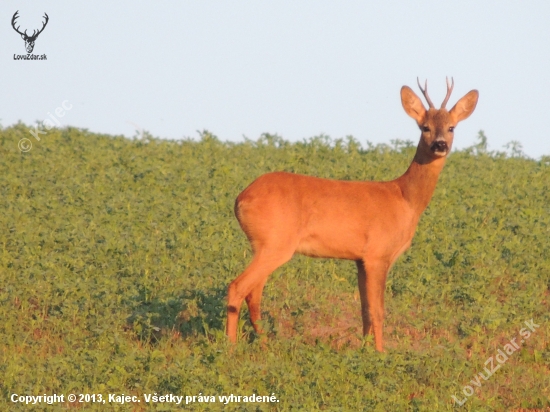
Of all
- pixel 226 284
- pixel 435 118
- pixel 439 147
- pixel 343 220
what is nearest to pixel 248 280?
pixel 343 220

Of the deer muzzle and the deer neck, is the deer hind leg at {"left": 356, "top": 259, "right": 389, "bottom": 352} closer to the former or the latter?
the deer neck

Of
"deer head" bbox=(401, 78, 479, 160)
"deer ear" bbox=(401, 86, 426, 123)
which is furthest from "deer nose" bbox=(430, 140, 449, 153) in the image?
"deer ear" bbox=(401, 86, 426, 123)

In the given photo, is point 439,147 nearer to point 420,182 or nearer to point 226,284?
point 420,182

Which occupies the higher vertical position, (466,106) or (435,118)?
(466,106)

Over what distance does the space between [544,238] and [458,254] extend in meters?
1.25

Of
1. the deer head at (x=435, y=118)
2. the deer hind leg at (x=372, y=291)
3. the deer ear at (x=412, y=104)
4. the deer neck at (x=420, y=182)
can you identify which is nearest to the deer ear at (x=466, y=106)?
the deer head at (x=435, y=118)

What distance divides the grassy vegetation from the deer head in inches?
64.4

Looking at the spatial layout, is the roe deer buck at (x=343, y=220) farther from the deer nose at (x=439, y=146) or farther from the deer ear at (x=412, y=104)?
the deer ear at (x=412, y=104)

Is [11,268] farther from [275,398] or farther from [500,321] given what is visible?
[500,321]

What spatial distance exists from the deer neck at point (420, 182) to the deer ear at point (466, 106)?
0.54m

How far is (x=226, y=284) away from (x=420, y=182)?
7.11 ft

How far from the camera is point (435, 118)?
376 inches

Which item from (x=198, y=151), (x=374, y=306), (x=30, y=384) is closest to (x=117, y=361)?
(x=30, y=384)

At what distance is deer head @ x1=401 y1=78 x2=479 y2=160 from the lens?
9391mm
